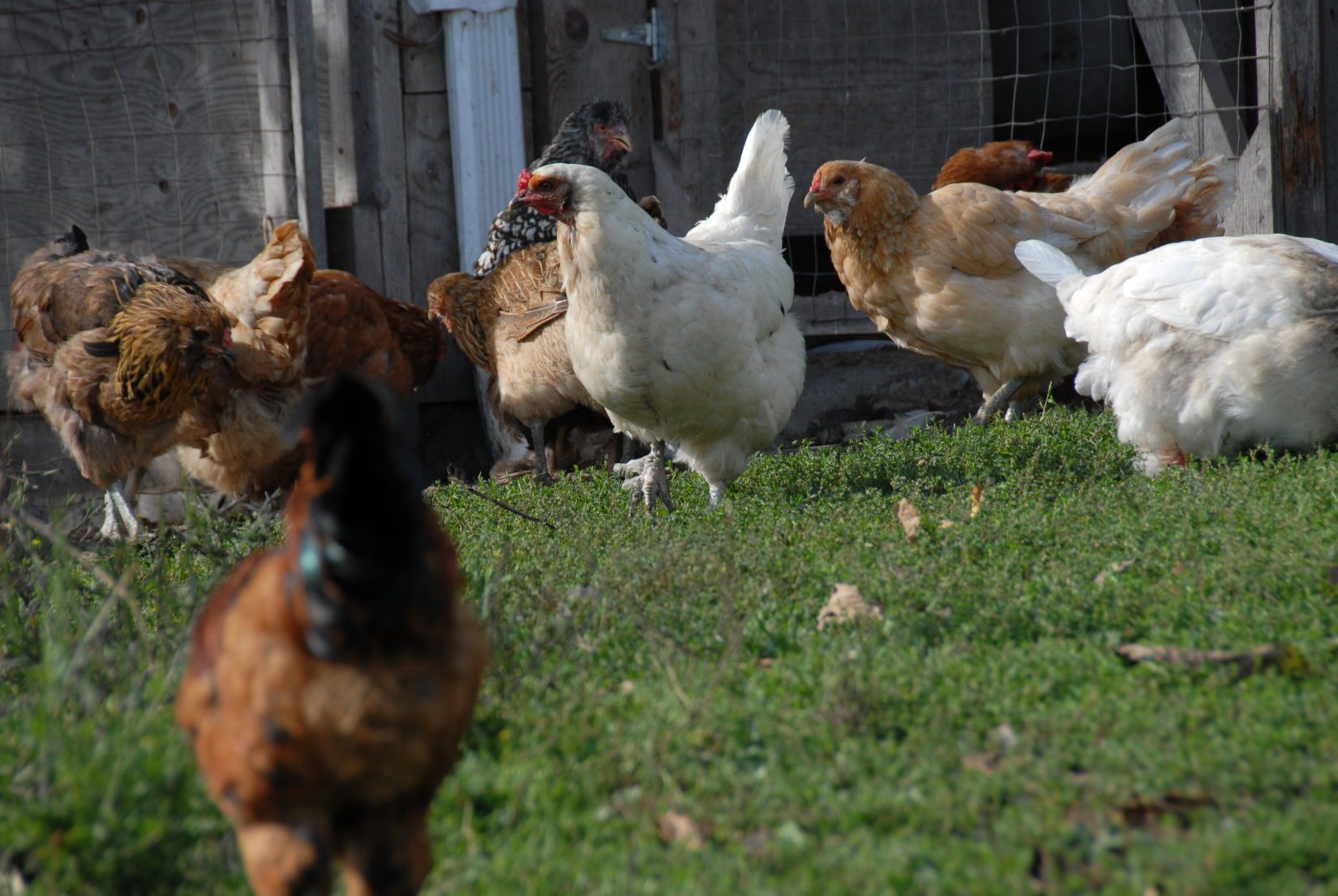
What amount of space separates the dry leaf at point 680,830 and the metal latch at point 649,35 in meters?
6.21

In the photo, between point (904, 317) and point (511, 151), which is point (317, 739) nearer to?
point (904, 317)

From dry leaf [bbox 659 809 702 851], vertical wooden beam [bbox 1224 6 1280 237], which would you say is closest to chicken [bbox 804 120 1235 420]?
vertical wooden beam [bbox 1224 6 1280 237]

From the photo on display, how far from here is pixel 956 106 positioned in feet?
26.3

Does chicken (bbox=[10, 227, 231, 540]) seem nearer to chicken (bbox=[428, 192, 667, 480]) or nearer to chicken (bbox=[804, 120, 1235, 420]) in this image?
chicken (bbox=[428, 192, 667, 480])

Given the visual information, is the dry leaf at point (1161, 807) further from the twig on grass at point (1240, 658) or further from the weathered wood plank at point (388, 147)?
the weathered wood plank at point (388, 147)

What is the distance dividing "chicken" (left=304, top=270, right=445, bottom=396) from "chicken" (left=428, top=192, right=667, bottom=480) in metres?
0.37

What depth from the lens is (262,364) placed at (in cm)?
633

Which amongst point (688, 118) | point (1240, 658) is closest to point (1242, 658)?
point (1240, 658)

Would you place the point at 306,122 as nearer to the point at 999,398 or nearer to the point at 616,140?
the point at 616,140

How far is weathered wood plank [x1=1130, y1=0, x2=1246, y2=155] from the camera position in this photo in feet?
23.2

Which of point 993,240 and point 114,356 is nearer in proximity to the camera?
point 114,356

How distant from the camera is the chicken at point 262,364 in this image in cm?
632

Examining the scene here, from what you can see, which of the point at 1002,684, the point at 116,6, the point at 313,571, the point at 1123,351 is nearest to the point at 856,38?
the point at 1123,351

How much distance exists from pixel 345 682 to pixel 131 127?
681 centimetres
